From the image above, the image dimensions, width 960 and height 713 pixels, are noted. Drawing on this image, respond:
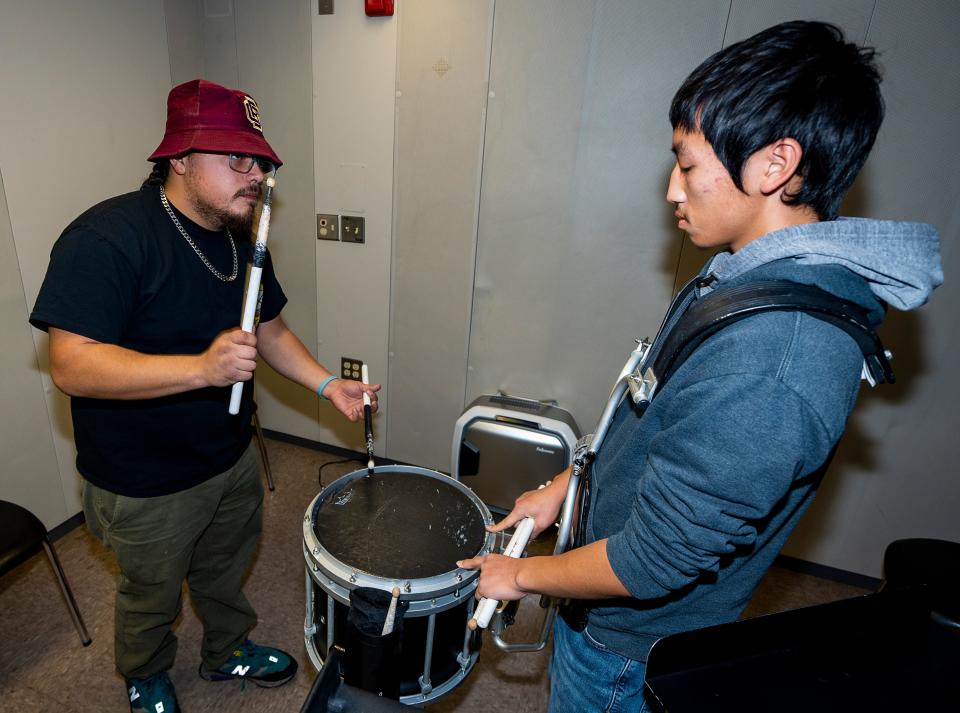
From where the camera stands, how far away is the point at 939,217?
179cm

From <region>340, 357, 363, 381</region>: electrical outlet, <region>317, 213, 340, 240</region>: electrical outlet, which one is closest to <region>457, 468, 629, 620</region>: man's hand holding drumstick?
<region>340, 357, 363, 381</region>: electrical outlet

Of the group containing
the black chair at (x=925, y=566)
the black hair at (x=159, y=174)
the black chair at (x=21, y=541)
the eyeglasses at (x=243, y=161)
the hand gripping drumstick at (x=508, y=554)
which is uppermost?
the eyeglasses at (x=243, y=161)

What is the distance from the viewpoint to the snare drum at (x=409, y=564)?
978mm

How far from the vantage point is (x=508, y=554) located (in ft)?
2.95

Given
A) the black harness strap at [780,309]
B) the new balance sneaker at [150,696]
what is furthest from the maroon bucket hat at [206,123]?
the new balance sneaker at [150,696]

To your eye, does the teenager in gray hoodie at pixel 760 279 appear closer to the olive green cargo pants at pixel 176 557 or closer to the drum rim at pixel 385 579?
the drum rim at pixel 385 579

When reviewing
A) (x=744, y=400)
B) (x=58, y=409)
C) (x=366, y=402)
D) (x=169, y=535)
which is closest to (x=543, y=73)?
(x=366, y=402)

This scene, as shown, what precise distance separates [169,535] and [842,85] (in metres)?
1.68

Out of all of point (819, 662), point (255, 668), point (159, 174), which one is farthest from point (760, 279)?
point (255, 668)

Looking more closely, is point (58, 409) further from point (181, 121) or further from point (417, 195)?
point (417, 195)

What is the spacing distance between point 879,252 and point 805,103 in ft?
0.69

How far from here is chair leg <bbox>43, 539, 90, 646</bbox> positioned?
5.15 ft

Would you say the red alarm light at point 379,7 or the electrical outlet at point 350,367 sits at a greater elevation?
the red alarm light at point 379,7

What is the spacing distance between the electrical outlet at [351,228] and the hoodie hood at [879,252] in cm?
214
